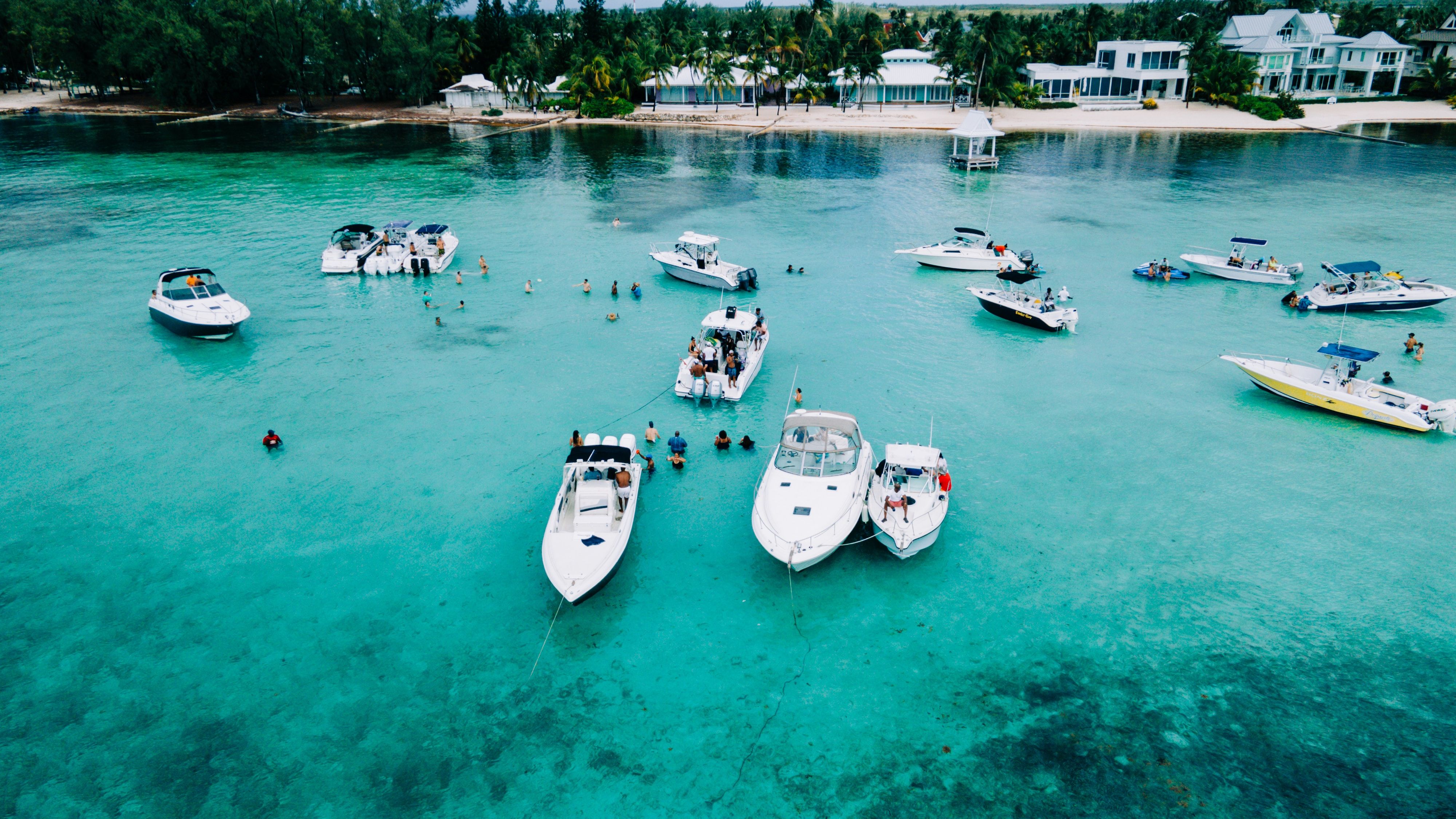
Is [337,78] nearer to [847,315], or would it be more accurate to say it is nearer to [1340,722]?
[847,315]

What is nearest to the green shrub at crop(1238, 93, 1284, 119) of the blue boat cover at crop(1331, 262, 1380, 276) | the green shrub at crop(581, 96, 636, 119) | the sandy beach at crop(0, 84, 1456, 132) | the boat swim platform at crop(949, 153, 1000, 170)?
the sandy beach at crop(0, 84, 1456, 132)

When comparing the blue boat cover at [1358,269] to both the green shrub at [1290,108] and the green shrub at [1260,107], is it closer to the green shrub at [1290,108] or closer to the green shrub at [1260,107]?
the green shrub at [1260,107]

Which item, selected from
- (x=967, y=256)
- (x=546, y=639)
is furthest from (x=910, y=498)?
(x=967, y=256)

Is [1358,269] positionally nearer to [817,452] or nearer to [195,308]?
[817,452]

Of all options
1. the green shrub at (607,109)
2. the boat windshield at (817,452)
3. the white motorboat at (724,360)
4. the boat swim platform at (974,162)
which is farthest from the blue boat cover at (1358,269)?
the green shrub at (607,109)

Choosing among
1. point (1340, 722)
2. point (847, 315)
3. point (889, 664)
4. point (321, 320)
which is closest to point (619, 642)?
point (889, 664)
